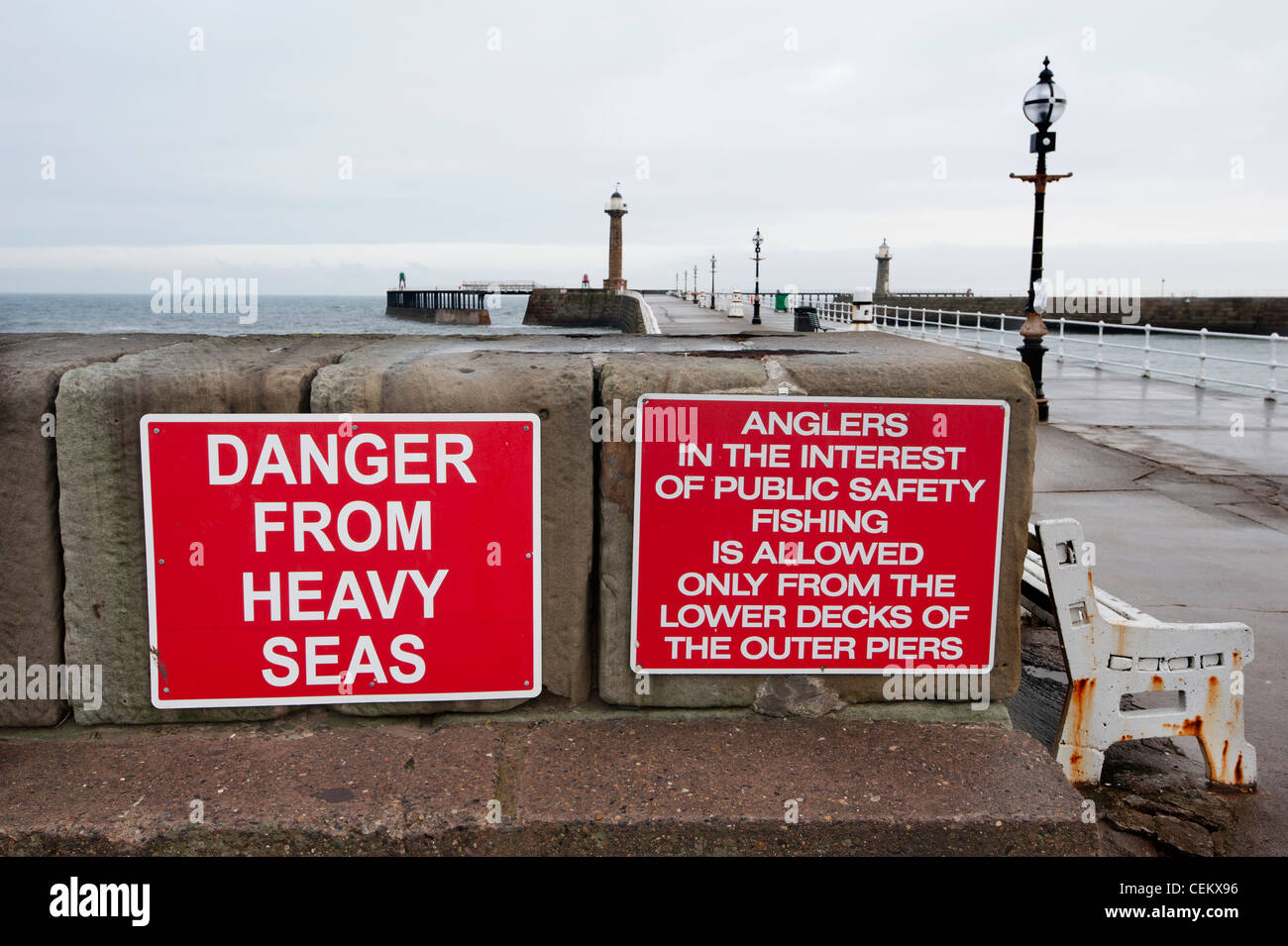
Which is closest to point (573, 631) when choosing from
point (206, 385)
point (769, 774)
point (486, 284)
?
point (769, 774)

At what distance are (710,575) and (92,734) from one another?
1.58 m

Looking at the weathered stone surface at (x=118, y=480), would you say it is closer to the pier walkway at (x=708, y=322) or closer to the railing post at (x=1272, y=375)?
the pier walkway at (x=708, y=322)

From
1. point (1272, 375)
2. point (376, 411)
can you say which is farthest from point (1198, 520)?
point (1272, 375)

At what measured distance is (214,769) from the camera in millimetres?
2291

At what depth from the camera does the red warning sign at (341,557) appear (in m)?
2.32

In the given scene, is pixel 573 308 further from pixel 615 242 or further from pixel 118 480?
pixel 118 480

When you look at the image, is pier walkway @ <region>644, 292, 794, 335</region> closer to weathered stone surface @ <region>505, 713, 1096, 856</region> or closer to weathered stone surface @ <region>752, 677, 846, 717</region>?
weathered stone surface @ <region>752, 677, 846, 717</region>

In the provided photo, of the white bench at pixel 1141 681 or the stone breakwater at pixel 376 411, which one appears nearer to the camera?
the stone breakwater at pixel 376 411

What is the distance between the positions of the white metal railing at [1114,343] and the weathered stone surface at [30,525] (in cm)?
1050

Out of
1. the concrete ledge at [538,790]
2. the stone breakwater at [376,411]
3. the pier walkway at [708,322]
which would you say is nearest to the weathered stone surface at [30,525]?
the stone breakwater at [376,411]

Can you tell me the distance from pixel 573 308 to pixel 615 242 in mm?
6800

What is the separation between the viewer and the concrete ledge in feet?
6.88

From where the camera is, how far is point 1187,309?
2820 inches
